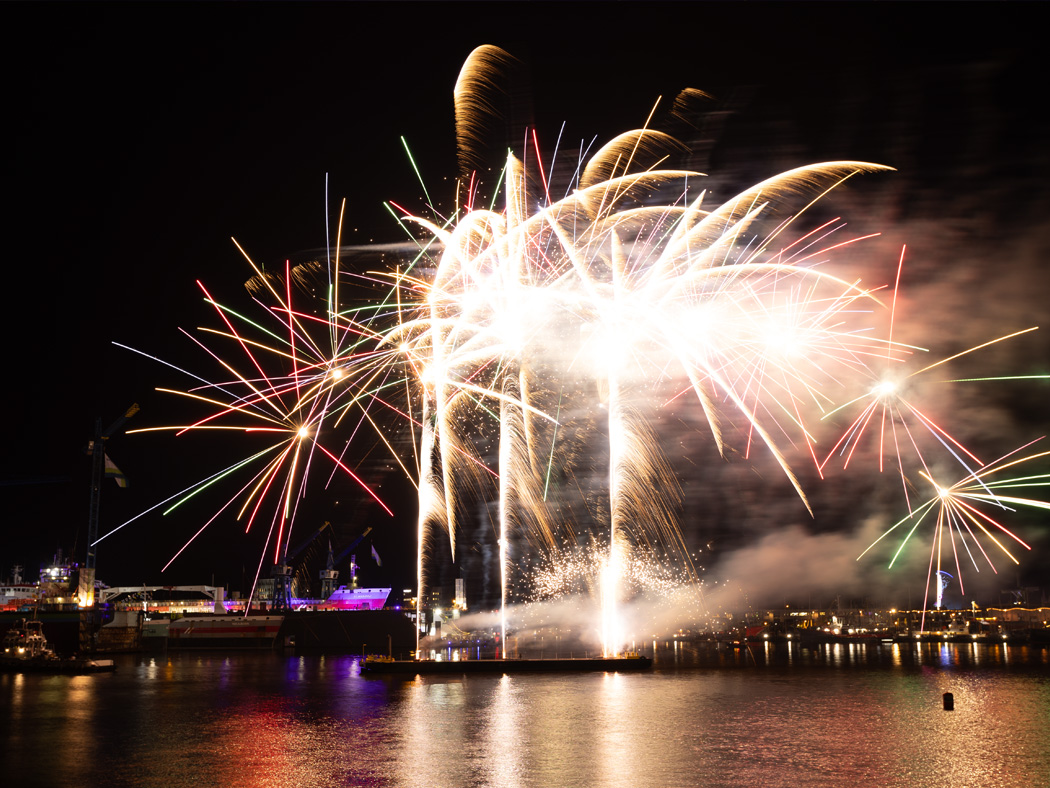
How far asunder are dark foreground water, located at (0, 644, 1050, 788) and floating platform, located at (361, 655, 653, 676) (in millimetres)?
3742

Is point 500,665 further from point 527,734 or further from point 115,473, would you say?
point 115,473

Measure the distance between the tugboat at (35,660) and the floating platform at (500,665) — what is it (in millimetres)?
19167

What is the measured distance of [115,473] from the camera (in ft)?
314

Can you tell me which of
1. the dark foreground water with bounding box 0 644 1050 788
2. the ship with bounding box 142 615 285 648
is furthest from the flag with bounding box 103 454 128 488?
the dark foreground water with bounding box 0 644 1050 788

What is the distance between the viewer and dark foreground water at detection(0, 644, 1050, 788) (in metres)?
17.3

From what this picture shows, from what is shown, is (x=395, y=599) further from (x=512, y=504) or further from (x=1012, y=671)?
(x=512, y=504)

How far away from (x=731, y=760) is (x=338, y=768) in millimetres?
8770

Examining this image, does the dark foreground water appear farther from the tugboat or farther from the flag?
the flag

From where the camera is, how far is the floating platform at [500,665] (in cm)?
4497

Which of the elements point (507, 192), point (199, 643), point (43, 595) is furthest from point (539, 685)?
point (43, 595)

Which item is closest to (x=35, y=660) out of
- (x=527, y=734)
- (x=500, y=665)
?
(x=500, y=665)

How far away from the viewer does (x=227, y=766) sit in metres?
18.5

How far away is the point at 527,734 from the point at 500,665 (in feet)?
81.5

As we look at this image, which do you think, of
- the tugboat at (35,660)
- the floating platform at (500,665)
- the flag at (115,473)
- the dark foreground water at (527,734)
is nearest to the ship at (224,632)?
the flag at (115,473)
